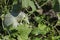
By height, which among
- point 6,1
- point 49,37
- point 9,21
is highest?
point 6,1

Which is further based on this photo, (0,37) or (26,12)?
(26,12)

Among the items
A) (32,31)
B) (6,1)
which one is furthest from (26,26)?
(6,1)

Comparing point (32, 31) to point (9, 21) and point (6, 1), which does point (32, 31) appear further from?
point (6, 1)

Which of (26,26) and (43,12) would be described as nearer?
(26,26)

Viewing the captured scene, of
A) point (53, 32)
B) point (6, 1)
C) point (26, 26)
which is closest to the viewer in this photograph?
point (26, 26)

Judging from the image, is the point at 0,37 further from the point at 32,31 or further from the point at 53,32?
the point at 53,32

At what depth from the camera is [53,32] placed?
7.61 feet

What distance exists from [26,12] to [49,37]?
1.31ft

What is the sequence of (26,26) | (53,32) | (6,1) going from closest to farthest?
(26,26), (53,32), (6,1)

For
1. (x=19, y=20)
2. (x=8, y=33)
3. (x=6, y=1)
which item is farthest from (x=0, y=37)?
(x=6, y=1)

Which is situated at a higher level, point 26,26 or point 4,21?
point 4,21

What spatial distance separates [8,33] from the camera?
2.24 m

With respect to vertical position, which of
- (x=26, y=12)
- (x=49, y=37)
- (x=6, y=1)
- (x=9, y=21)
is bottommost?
(x=49, y=37)

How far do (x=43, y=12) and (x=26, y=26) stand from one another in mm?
379
